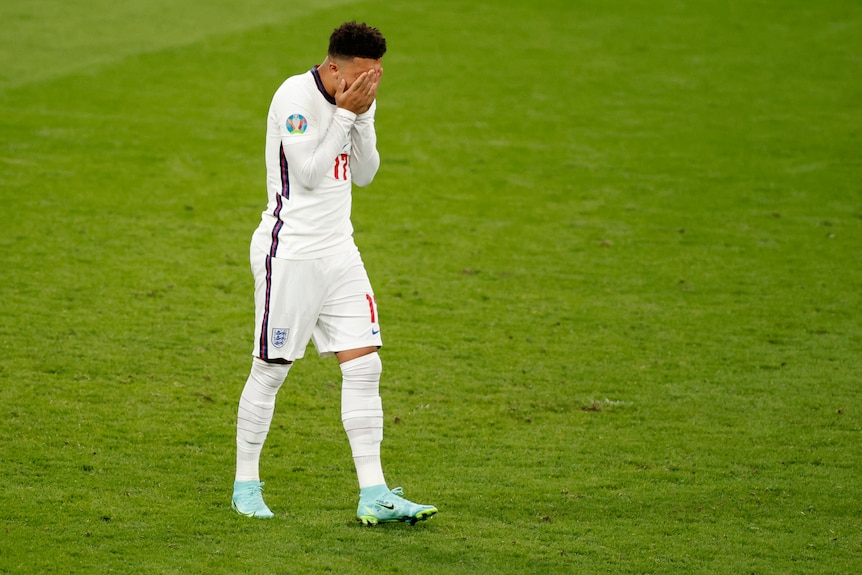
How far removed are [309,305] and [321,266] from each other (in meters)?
0.18

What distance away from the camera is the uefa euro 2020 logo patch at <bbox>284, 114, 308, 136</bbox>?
4.62 metres

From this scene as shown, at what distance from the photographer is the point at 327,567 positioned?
4.35 metres

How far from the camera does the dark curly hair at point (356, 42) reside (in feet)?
15.0

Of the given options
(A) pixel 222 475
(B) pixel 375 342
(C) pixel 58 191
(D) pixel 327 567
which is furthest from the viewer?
(C) pixel 58 191

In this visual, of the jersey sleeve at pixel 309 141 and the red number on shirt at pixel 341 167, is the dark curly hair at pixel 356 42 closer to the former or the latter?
the jersey sleeve at pixel 309 141

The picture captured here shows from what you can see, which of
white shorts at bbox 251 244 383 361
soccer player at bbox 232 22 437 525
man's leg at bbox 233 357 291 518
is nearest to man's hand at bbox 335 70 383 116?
soccer player at bbox 232 22 437 525

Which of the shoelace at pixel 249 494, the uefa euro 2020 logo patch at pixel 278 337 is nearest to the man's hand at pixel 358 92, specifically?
the uefa euro 2020 logo patch at pixel 278 337

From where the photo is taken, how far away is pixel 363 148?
16.1 feet

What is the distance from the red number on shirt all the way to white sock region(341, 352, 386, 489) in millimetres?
820

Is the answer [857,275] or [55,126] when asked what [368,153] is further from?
[55,126]

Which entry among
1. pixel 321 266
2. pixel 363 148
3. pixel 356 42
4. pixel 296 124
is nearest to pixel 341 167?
pixel 363 148

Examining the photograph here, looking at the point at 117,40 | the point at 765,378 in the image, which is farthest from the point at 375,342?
the point at 117,40

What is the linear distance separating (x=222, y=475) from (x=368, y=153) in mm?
1825

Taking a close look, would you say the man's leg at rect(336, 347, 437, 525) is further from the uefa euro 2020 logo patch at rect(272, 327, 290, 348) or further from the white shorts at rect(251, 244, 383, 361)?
the uefa euro 2020 logo patch at rect(272, 327, 290, 348)
